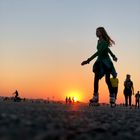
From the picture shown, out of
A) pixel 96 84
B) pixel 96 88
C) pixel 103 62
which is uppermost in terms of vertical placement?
pixel 103 62

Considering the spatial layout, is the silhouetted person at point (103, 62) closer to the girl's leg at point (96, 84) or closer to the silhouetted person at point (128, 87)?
the girl's leg at point (96, 84)

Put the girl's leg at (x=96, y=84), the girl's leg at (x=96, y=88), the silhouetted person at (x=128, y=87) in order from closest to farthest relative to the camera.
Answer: the girl's leg at (x=96, y=88)
the girl's leg at (x=96, y=84)
the silhouetted person at (x=128, y=87)

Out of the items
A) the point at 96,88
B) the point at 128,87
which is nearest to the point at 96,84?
the point at 96,88

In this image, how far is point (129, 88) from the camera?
29.0 metres

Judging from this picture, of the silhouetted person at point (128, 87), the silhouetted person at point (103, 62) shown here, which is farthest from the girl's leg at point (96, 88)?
the silhouetted person at point (128, 87)

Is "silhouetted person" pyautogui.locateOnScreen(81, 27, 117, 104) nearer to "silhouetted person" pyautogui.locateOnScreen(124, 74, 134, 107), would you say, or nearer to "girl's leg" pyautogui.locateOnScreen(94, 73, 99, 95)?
"girl's leg" pyautogui.locateOnScreen(94, 73, 99, 95)

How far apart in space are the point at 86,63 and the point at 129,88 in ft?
37.2

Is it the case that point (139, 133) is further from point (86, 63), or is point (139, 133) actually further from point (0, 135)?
point (86, 63)

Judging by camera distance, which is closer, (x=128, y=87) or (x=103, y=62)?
(x=103, y=62)

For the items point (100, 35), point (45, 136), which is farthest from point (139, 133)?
point (100, 35)

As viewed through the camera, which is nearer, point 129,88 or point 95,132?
point 95,132

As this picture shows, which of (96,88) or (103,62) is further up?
(103,62)

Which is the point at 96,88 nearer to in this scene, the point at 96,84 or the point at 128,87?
the point at 96,84

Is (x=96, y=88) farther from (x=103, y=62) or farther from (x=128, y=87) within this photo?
(x=128, y=87)
